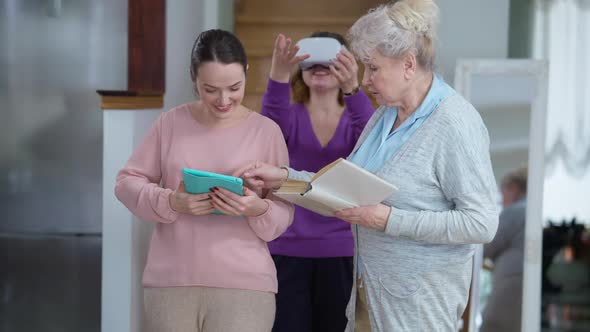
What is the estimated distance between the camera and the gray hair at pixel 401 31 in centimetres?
194

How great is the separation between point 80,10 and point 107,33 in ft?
0.71

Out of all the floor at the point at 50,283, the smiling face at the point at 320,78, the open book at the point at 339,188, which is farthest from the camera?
the floor at the point at 50,283

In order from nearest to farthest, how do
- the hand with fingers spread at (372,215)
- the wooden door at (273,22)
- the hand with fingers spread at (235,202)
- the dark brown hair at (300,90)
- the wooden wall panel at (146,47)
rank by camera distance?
the hand with fingers spread at (372,215), the hand with fingers spread at (235,202), the dark brown hair at (300,90), the wooden wall panel at (146,47), the wooden door at (273,22)

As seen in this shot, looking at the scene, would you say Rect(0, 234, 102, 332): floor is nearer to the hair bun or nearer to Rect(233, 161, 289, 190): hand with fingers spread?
Rect(233, 161, 289, 190): hand with fingers spread

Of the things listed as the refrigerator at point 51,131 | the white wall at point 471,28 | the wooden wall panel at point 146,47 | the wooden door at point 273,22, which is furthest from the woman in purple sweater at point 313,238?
the refrigerator at point 51,131

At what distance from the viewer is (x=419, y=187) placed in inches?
76.2

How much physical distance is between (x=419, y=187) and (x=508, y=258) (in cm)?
222

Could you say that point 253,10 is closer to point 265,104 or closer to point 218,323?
point 265,104

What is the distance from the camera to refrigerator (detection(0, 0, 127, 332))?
4.25 metres

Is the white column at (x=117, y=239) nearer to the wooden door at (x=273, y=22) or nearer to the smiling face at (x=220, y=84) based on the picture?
the smiling face at (x=220, y=84)

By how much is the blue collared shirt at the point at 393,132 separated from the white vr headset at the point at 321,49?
48cm

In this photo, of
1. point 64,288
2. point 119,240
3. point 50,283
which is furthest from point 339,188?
point 50,283

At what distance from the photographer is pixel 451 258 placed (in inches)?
77.9

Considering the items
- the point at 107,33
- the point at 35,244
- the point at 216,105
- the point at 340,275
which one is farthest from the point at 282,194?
the point at 35,244
